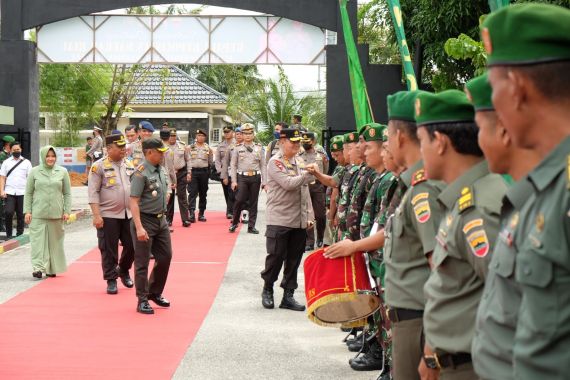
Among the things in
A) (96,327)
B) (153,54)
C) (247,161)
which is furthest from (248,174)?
(96,327)

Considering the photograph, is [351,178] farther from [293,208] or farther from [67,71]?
[67,71]

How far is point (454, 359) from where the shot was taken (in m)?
3.18

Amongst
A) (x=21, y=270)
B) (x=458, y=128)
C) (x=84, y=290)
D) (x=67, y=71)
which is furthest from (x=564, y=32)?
(x=67, y=71)

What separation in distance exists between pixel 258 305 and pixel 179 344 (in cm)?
205

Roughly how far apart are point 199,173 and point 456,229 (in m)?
16.0

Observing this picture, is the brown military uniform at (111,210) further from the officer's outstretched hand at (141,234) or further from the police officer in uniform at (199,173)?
the police officer in uniform at (199,173)

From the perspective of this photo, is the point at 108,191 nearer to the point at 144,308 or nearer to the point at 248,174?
the point at 144,308

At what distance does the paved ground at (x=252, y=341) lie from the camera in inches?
267

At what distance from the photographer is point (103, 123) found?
123 ft

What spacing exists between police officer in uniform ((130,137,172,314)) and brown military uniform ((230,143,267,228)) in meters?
7.40

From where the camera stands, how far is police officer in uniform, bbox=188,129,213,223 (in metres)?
18.8

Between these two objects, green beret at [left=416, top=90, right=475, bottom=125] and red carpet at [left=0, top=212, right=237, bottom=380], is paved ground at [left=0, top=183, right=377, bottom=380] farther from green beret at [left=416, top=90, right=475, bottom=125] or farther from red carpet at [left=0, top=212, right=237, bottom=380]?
green beret at [left=416, top=90, right=475, bottom=125]

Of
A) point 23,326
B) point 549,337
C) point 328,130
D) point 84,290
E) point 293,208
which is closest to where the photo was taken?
point 549,337

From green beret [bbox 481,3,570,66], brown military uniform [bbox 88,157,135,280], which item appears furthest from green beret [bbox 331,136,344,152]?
green beret [bbox 481,3,570,66]
